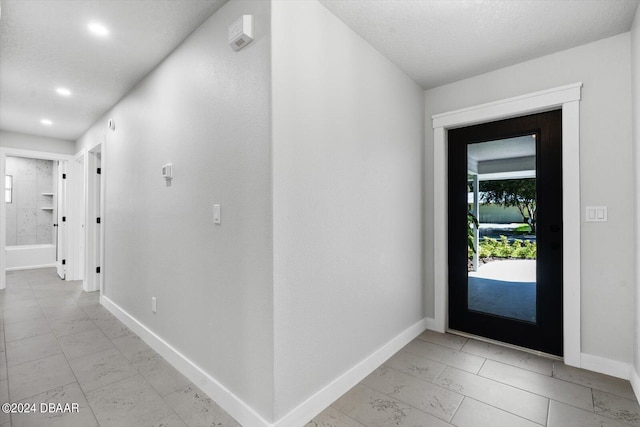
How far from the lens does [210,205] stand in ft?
6.61

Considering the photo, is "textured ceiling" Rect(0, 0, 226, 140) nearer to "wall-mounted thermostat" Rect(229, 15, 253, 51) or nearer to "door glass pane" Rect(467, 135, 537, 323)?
"wall-mounted thermostat" Rect(229, 15, 253, 51)

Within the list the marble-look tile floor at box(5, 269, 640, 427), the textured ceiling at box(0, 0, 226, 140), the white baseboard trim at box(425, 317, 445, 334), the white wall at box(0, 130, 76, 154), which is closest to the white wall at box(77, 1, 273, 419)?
the textured ceiling at box(0, 0, 226, 140)

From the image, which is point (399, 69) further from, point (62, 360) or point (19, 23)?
point (62, 360)

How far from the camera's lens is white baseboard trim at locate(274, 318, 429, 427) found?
1690mm

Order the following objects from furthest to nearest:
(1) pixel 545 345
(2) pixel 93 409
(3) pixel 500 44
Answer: (1) pixel 545 345 → (3) pixel 500 44 → (2) pixel 93 409

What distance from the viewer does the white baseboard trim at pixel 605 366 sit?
220 centimetres

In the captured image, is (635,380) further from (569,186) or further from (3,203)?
(3,203)

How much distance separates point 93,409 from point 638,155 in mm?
3880

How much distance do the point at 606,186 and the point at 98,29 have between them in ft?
12.9

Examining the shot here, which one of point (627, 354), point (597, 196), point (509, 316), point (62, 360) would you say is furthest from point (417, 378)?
point (62, 360)

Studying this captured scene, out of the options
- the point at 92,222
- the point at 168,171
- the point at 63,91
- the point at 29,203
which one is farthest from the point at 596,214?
the point at 29,203

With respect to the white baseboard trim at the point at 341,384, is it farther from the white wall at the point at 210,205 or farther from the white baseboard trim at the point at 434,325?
the white baseboard trim at the point at 434,325

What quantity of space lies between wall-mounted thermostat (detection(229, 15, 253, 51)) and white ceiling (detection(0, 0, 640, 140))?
35 cm

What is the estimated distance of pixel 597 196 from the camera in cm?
231
